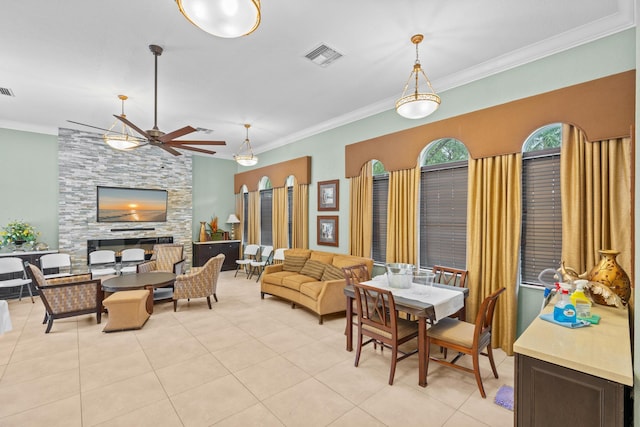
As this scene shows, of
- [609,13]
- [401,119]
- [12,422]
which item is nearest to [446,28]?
[609,13]

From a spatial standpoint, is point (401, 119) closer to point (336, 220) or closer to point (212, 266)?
point (336, 220)

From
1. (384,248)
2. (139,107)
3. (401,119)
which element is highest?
(139,107)

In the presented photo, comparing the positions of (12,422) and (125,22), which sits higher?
(125,22)

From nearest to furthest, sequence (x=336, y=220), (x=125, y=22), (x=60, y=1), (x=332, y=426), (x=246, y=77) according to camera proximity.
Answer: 1. (x=332, y=426)
2. (x=60, y=1)
3. (x=125, y=22)
4. (x=246, y=77)
5. (x=336, y=220)

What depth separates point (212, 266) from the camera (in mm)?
5031

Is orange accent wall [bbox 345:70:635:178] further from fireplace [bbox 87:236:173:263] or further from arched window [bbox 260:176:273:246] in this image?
fireplace [bbox 87:236:173:263]

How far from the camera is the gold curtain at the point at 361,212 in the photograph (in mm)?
5027

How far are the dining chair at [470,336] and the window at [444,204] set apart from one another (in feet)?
4.16

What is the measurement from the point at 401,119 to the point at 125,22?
362cm

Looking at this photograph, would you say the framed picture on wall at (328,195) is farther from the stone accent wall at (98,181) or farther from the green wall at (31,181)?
the green wall at (31,181)

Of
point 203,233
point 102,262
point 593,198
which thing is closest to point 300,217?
point 203,233

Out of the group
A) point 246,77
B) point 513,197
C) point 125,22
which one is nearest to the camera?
point 125,22

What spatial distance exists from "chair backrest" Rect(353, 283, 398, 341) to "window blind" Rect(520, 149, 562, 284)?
177cm

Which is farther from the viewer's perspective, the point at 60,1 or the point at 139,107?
the point at 139,107
